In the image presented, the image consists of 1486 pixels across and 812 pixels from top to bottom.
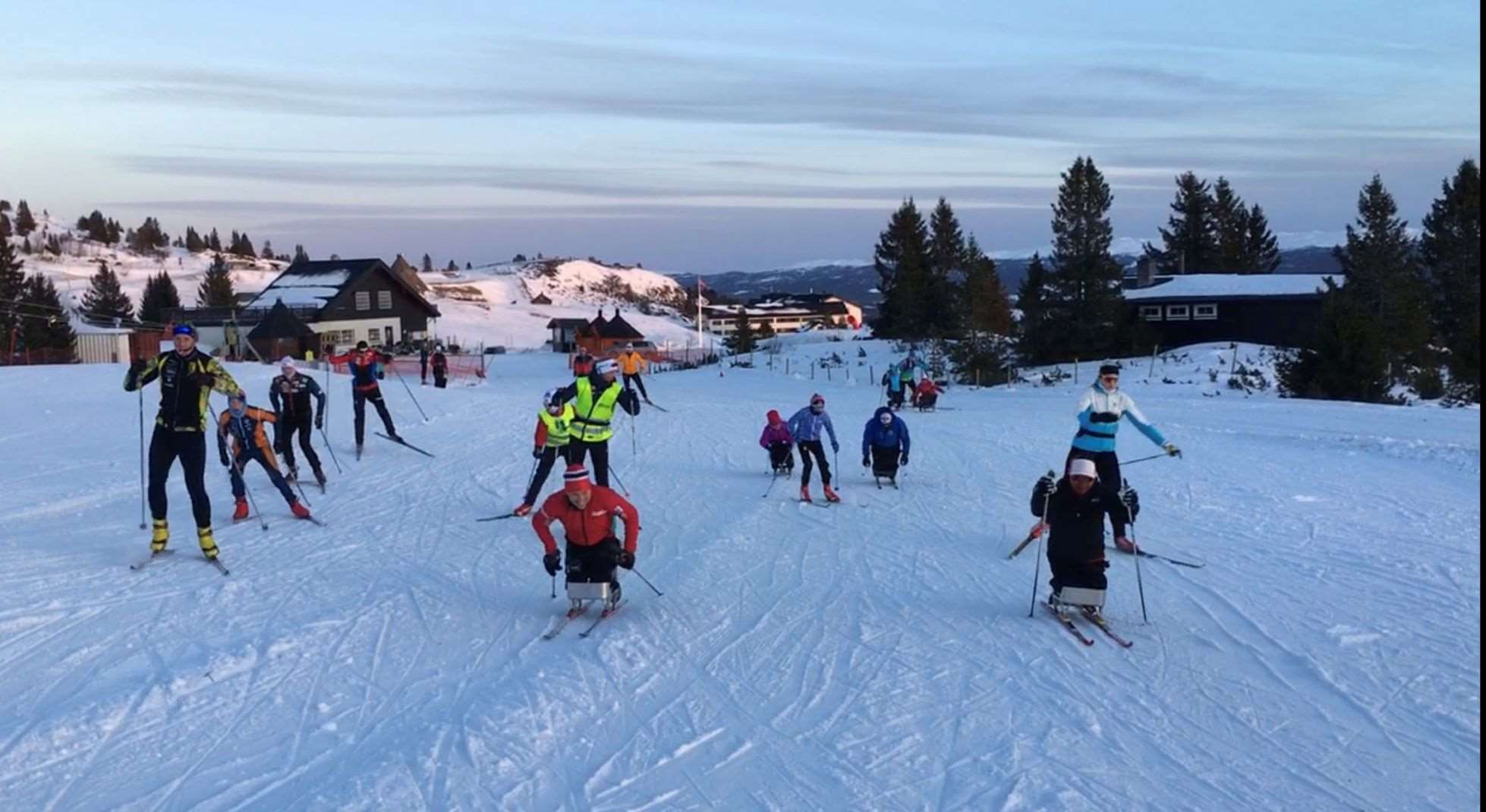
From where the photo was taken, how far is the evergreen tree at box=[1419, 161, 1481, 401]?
42.6 m

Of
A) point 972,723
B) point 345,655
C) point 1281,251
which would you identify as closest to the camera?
point 972,723

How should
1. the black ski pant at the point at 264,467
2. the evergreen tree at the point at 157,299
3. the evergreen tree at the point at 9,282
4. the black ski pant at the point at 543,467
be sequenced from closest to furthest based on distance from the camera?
the black ski pant at the point at 264,467 → the black ski pant at the point at 543,467 → the evergreen tree at the point at 9,282 → the evergreen tree at the point at 157,299

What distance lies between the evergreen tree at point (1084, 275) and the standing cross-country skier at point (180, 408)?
39.4 meters

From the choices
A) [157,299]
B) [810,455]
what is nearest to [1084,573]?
[810,455]

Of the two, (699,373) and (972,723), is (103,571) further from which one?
(699,373)

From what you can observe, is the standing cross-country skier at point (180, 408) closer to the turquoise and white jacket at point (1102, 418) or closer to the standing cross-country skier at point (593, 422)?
the standing cross-country skier at point (593, 422)

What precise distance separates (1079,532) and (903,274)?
53.5 metres

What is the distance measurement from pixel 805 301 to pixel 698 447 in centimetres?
12077

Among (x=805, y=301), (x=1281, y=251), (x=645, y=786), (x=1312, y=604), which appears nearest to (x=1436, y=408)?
(x=1312, y=604)

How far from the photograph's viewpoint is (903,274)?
200 ft

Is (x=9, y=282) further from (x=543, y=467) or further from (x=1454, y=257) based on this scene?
(x=1454, y=257)

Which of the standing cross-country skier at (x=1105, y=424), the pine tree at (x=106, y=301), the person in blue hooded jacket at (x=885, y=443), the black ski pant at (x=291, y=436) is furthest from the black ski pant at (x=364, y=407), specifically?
the pine tree at (x=106, y=301)

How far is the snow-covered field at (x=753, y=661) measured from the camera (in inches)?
224

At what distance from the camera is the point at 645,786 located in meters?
5.64
